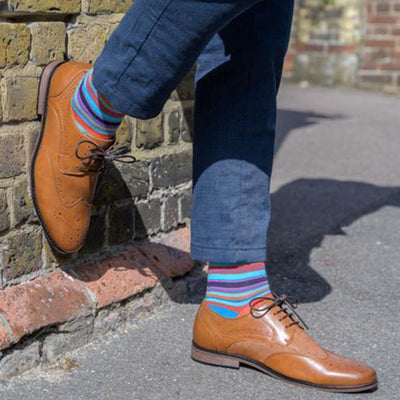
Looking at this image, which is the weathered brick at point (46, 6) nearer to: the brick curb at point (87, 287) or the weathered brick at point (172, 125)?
the weathered brick at point (172, 125)

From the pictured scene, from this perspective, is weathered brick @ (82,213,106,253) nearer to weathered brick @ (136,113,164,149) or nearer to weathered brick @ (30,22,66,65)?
weathered brick @ (136,113,164,149)

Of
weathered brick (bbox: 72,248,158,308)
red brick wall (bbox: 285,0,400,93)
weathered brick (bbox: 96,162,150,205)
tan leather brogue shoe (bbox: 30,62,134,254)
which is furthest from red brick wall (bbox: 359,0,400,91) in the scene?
tan leather brogue shoe (bbox: 30,62,134,254)

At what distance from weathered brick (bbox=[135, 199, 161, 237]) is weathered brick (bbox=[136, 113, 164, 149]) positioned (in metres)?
0.17

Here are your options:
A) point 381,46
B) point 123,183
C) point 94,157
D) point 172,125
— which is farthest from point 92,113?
point 381,46

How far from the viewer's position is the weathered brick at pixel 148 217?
244cm

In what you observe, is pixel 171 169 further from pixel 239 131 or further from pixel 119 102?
pixel 119 102

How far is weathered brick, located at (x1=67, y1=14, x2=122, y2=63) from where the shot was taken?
213cm

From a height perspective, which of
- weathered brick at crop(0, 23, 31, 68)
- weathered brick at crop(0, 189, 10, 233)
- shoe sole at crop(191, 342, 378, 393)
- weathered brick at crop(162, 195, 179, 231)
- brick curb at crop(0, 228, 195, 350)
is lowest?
shoe sole at crop(191, 342, 378, 393)

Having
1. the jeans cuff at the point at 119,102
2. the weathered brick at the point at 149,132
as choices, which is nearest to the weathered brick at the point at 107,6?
the weathered brick at the point at 149,132

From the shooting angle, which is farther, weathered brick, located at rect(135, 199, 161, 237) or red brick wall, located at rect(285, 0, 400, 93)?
red brick wall, located at rect(285, 0, 400, 93)

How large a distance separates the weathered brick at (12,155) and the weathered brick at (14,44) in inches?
6.6

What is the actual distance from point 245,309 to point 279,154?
282 centimetres

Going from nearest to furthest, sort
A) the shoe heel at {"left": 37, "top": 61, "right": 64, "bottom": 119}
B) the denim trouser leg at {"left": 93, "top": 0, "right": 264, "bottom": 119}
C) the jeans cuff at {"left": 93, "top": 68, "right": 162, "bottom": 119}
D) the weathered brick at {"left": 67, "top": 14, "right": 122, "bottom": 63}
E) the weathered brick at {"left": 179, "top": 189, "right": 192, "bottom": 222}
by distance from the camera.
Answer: the denim trouser leg at {"left": 93, "top": 0, "right": 264, "bottom": 119}, the jeans cuff at {"left": 93, "top": 68, "right": 162, "bottom": 119}, the shoe heel at {"left": 37, "top": 61, "right": 64, "bottom": 119}, the weathered brick at {"left": 67, "top": 14, "right": 122, "bottom": 63}, the weathered brick at {"left": 179, "top": 189, "right": 192, "bottom": 222}

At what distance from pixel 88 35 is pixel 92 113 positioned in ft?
1.09
